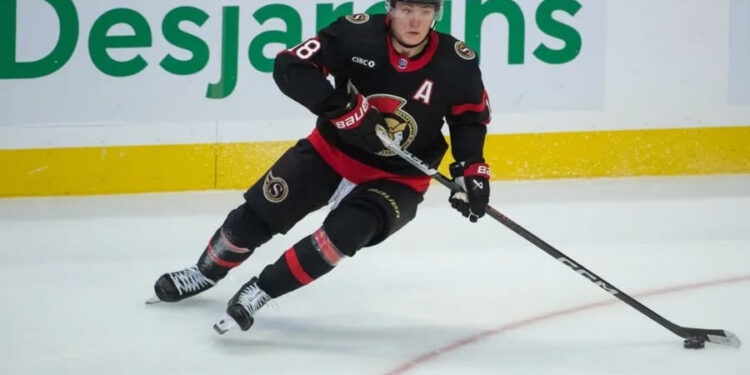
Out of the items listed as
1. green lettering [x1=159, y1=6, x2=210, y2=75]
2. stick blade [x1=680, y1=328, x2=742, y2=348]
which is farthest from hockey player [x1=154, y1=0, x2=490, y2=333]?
green lettering [x1=159, y1=6, x2=210, y2=75]

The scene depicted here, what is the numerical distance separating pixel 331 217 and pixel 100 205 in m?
2.23

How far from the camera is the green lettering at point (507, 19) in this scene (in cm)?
500

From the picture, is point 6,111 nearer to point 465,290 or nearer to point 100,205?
point 100,205

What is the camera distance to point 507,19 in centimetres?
501

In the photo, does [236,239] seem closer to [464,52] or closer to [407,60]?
[407,60]

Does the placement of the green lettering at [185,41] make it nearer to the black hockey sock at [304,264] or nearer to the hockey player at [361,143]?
the hockey player at [361,143]

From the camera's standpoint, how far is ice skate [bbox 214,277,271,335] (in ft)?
9.95

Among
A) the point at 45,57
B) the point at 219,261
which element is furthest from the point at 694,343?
the point at 45,57

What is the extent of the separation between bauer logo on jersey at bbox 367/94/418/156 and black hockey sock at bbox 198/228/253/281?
1.83 feet

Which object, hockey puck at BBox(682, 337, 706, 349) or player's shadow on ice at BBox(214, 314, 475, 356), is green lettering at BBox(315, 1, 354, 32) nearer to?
player's shadow on ice at BBox(214, 314, 475, 356)

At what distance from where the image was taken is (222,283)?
3.85 m

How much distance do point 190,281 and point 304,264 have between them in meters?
0.64

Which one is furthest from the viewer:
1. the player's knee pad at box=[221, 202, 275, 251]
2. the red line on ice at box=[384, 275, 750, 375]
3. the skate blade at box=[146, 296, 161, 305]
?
the skate blade at box=[146, 296, 161, 305]

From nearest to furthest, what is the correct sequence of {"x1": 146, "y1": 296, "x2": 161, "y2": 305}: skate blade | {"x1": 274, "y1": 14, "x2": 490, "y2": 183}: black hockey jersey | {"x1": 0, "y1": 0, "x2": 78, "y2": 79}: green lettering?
{"x1": 274, "y1": 14, "x2": 490, "y2": 183}: black hockey jersey < {"x1": 146, "y1": 296, "x2": 161, "y2": 305}: skate blade < {"x1": 0, "y1": 0, "x2": 78, "y2": 79}: green lettering
